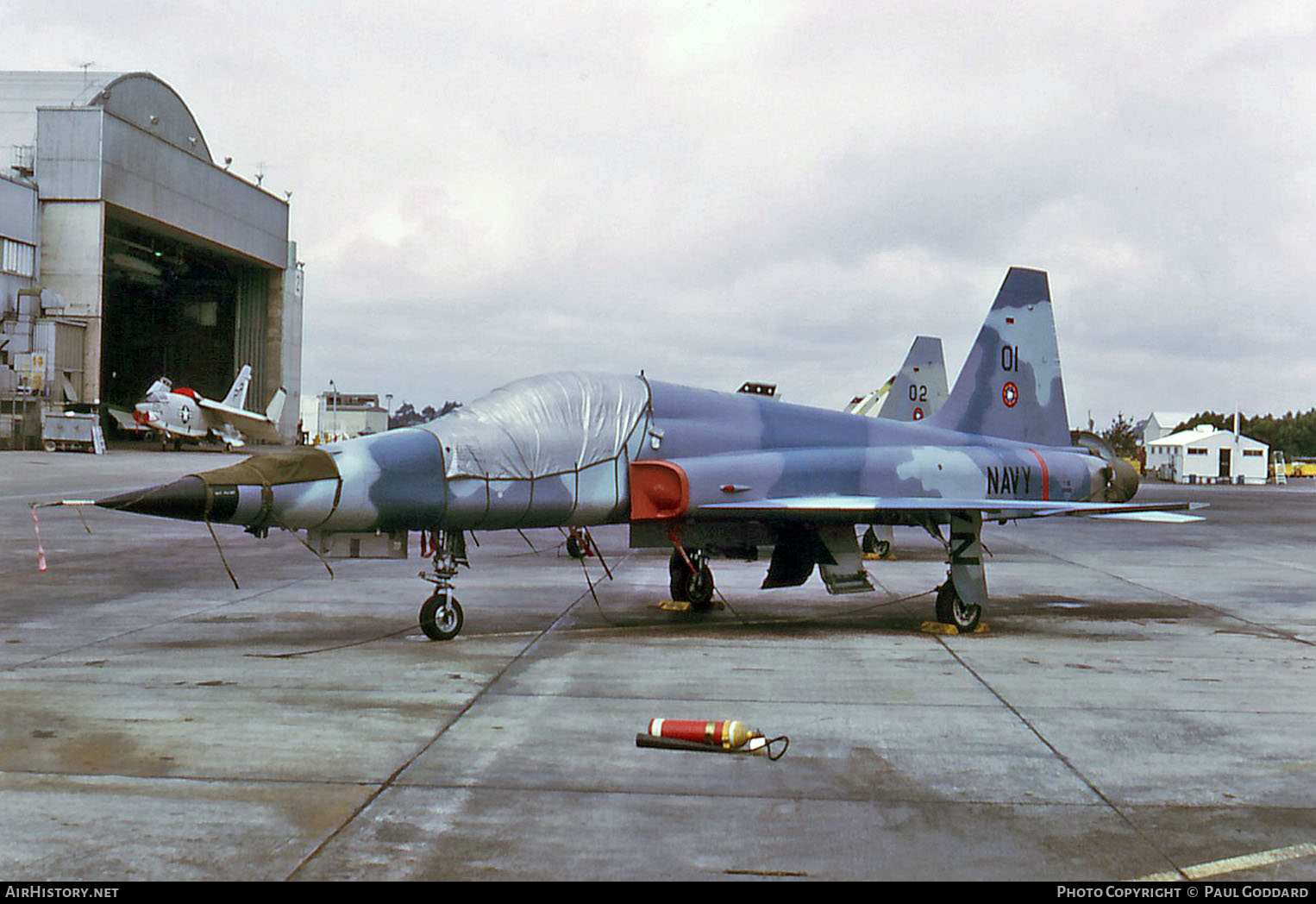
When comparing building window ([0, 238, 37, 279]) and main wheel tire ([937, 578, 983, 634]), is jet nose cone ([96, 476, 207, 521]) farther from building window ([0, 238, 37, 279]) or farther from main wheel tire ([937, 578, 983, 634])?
building window ([0, 238, 37, 279])

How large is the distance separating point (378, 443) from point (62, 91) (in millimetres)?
63783

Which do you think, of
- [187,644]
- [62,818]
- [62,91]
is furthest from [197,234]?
[62,818]

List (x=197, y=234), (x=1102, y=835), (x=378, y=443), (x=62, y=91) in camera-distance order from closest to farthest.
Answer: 1. (x=1102, y=835)
2. (x=378, y=443)
3. (x=62, y=91)
4. (x=197, y=234)

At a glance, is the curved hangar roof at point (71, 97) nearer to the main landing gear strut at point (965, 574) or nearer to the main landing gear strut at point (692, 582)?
A: the main landing gear strut at point (692, 582)

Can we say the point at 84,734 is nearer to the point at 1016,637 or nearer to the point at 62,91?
the point at 1016,637

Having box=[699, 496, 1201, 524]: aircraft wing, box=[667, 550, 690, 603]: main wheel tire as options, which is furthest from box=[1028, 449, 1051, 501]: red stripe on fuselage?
box=[667, 550, 690, 603]: main wheel tire

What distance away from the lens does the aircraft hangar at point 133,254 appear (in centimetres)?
5716

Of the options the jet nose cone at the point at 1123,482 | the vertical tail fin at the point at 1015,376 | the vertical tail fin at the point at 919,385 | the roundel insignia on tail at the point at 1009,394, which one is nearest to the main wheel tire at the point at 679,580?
the vertical tail fin at the point at 1015,376

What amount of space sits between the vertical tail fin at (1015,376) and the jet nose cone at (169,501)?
8.93 metres

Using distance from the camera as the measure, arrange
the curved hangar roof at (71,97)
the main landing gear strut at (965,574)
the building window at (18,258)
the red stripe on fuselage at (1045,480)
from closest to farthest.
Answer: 1. the main landing gear strut at (965,574)
2. the red stripe on fuselage at (1045,480)
3. the building window at (18,258)
4. the curved hangar roof at (71,97)

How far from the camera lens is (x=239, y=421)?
221 ft

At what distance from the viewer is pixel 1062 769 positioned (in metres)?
5.92

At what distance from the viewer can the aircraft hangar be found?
57156mm

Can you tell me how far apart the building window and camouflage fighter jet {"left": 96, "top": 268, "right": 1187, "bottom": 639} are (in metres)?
55.2
